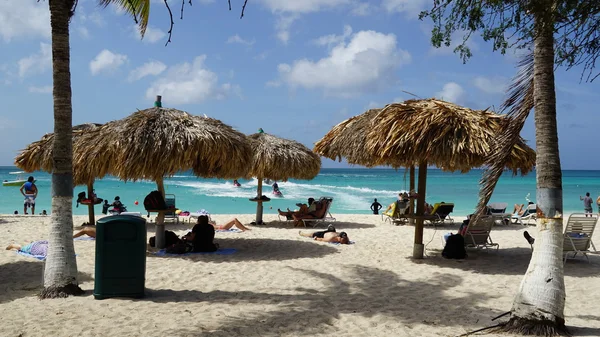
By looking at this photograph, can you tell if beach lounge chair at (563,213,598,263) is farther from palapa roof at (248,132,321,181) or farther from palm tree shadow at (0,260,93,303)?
palm tree shadow at (0,260,93,303)

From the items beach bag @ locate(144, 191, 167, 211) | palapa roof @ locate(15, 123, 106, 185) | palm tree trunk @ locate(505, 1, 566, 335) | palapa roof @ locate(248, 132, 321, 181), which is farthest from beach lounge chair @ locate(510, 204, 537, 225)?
palapa roof @ locate(15, 123, 106, 185)

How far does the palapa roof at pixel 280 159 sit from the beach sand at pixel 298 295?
142 inches

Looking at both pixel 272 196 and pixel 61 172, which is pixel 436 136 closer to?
pixel 61 172

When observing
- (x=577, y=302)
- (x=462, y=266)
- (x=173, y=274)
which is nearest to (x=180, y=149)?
(x=173, y=274)

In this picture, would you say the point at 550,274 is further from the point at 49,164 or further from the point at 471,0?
the point at 49,164

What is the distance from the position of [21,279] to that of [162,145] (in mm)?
2792

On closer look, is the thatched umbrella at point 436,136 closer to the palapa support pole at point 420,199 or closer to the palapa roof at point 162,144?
the palapa support pole at point 420,199

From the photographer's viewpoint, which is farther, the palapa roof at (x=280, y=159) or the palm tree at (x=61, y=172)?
the palapa roof at (x=280, y=159)

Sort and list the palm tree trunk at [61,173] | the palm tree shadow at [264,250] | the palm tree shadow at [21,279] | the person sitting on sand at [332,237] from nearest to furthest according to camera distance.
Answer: the palm tree trunk at [61,173] → the palm tree shadow at [21,279] → the palm tree shadow at [264,250] → the person sitting on sand at [332,237]

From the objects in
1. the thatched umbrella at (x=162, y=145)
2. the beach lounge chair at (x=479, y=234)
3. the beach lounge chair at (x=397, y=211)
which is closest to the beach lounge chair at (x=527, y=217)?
the beach lounge chair at (x=397, y=211)

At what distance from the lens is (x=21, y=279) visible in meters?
6.51

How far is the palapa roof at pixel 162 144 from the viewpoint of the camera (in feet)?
25.6

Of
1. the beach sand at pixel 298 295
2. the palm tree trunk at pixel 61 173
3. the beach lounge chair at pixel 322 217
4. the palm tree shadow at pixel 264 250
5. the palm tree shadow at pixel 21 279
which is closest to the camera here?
the beach sand at pixel 298 295

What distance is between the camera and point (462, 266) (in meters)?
7.74
